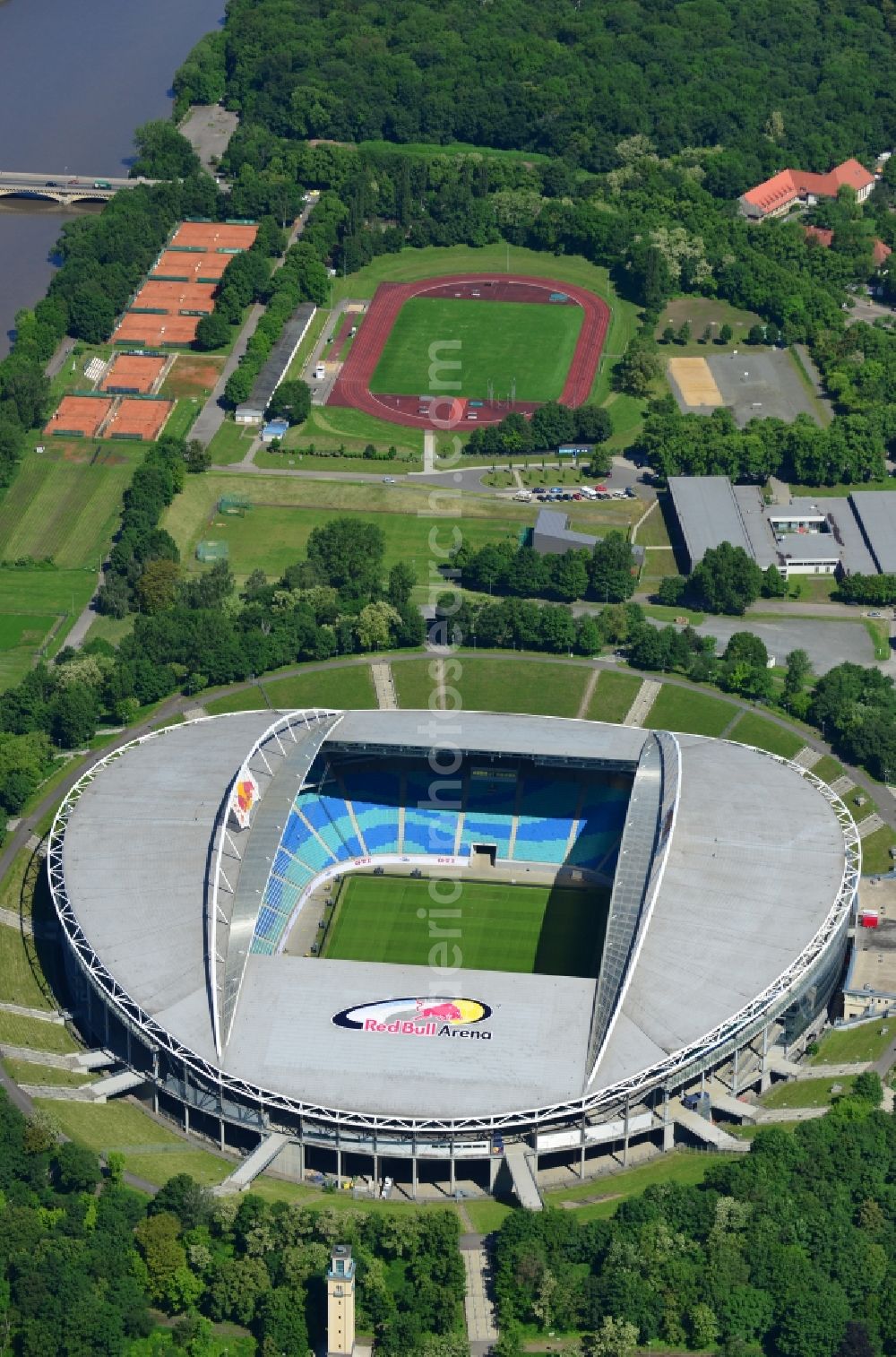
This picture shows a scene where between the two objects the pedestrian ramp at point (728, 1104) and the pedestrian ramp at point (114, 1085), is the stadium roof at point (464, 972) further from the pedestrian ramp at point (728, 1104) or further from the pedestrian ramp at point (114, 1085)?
the pedestrian ramp at point (728, 1104)

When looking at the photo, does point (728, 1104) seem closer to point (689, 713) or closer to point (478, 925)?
point (478, 925)

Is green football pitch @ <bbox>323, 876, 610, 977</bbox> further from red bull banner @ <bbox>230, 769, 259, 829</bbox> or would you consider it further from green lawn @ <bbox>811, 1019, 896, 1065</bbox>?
green lawn @ <bbox>811, 1019, 896, 1065</bbox>

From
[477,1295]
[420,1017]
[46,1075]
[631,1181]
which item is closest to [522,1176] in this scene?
[631,1181]

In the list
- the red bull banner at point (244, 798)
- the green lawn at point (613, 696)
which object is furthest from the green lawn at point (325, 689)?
the red bull banner at point (244, 798)

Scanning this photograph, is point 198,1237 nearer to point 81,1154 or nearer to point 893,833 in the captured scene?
point 81,1154

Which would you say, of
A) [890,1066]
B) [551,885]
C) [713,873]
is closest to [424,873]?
[551,885]

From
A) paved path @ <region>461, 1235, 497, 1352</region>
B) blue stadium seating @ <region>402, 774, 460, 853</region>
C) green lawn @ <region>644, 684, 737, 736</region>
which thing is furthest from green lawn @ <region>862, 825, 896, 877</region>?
paved path @ <region>461, 1235, 497, 1352</region>
